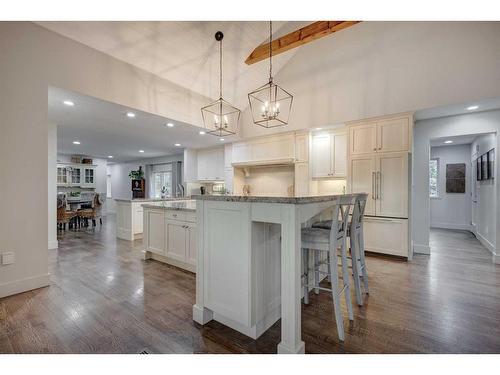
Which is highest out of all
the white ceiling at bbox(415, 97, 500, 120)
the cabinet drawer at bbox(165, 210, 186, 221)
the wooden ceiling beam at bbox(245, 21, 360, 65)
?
the wooden ceiling beam at bbox(245, 21, 360, 65)

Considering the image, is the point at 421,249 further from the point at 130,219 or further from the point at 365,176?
the point at 130,219

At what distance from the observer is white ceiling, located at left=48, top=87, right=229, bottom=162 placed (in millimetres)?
3437

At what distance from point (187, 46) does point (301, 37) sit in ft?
5.91

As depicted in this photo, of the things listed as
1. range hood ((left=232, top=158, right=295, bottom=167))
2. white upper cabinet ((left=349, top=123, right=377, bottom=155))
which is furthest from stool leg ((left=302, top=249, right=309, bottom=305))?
range hood ((left=232, top=158, right=295, bottom=167))

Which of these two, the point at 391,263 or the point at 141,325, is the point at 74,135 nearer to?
the point at 141,325

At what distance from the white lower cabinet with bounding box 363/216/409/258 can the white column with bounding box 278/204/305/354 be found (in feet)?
10.1

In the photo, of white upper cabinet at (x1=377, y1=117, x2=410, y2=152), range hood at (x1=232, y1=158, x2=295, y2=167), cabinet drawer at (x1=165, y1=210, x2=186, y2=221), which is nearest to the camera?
cabinet drawer at (x1=165, y1=210, x2=186, y2=221)

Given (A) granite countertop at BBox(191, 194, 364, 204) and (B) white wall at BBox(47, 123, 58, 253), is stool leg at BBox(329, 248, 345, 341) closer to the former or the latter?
(A) granite countertop at BBox(191, 194, 364, 204)

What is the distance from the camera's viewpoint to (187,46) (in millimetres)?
3615

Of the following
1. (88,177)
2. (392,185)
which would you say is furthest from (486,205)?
(88,177)

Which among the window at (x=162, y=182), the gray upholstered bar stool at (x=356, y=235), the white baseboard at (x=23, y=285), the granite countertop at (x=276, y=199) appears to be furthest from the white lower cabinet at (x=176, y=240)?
the window at (x=162, y=182)

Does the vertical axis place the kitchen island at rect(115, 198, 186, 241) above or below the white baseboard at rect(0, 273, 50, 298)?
above

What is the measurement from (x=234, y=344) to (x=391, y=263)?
3.02m
